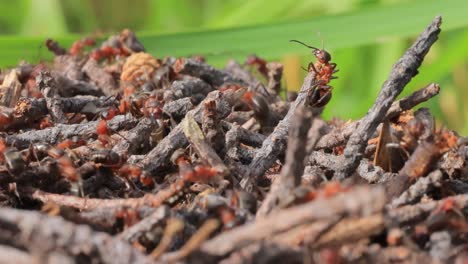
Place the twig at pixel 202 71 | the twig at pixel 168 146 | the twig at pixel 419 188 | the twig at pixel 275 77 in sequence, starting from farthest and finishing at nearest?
the twig at pixel 275 77 → the twig at pixel 202 71 → the twig at pixel 168 146 → the twig at pixel 419 188

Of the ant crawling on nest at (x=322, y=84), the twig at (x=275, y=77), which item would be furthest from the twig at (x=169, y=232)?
the twig at (x=275, y=77)

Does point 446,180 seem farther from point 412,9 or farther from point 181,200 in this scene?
point 412,9

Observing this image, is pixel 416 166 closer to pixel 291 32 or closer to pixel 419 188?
pixel 419 188

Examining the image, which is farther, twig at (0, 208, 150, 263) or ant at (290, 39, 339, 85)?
ant at (290, 39, 339, 85)

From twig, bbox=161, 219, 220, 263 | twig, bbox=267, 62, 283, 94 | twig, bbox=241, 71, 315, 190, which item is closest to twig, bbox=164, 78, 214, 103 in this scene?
twig, bbox=267, 62, 283, 94

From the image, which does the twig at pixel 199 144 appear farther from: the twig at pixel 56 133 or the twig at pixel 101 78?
the twig at pixel 101 78

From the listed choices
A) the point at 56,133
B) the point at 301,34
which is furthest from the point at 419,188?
the point at 301,34

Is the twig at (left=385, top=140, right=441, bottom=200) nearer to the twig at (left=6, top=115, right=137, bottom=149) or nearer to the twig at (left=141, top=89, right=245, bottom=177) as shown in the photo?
the twig at (left=141, top=89, right=245, bottom=177)
